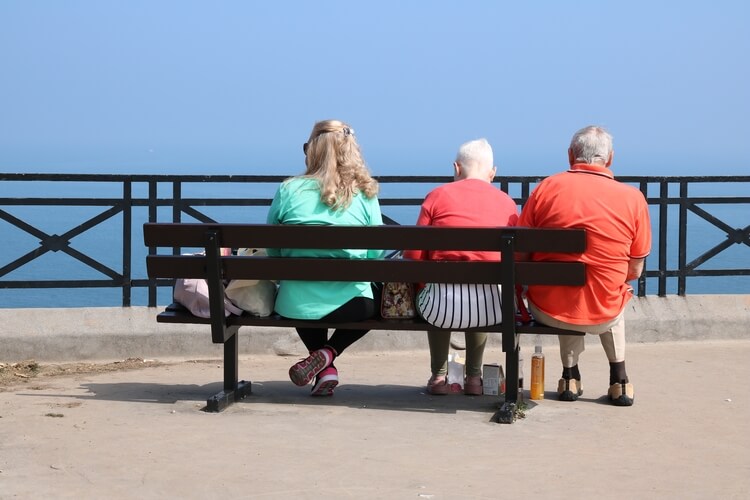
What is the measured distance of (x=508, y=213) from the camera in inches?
248

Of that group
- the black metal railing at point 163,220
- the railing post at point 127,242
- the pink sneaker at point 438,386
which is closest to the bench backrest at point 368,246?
the pink sneaker at point 438,386

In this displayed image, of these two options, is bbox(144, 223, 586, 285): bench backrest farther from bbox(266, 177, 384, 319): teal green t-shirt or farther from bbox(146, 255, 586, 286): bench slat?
bbox(266, 177, 384, 319): teal green t-shirt

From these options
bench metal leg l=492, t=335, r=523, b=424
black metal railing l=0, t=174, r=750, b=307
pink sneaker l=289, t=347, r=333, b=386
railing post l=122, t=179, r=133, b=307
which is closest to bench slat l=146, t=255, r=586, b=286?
bench metal leg l=492, t=335, r=523, b=424

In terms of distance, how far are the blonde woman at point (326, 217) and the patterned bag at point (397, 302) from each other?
8 centimetres

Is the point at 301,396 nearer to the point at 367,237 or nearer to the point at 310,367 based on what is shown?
the point at 310,367

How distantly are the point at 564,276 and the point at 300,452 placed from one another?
158 cm

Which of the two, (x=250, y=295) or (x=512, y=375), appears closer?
(x=512, y=375)

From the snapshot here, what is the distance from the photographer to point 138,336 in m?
8.08

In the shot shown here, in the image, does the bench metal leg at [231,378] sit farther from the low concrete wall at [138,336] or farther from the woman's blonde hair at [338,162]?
the low concrete wall at [138,336]

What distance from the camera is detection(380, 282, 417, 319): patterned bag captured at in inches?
244

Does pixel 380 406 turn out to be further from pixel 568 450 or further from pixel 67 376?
pixel 67 376

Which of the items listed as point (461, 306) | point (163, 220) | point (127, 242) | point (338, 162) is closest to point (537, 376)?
point (461, 306)

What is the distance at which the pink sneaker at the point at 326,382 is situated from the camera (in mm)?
6410

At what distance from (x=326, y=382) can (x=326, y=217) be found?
2.84ft
